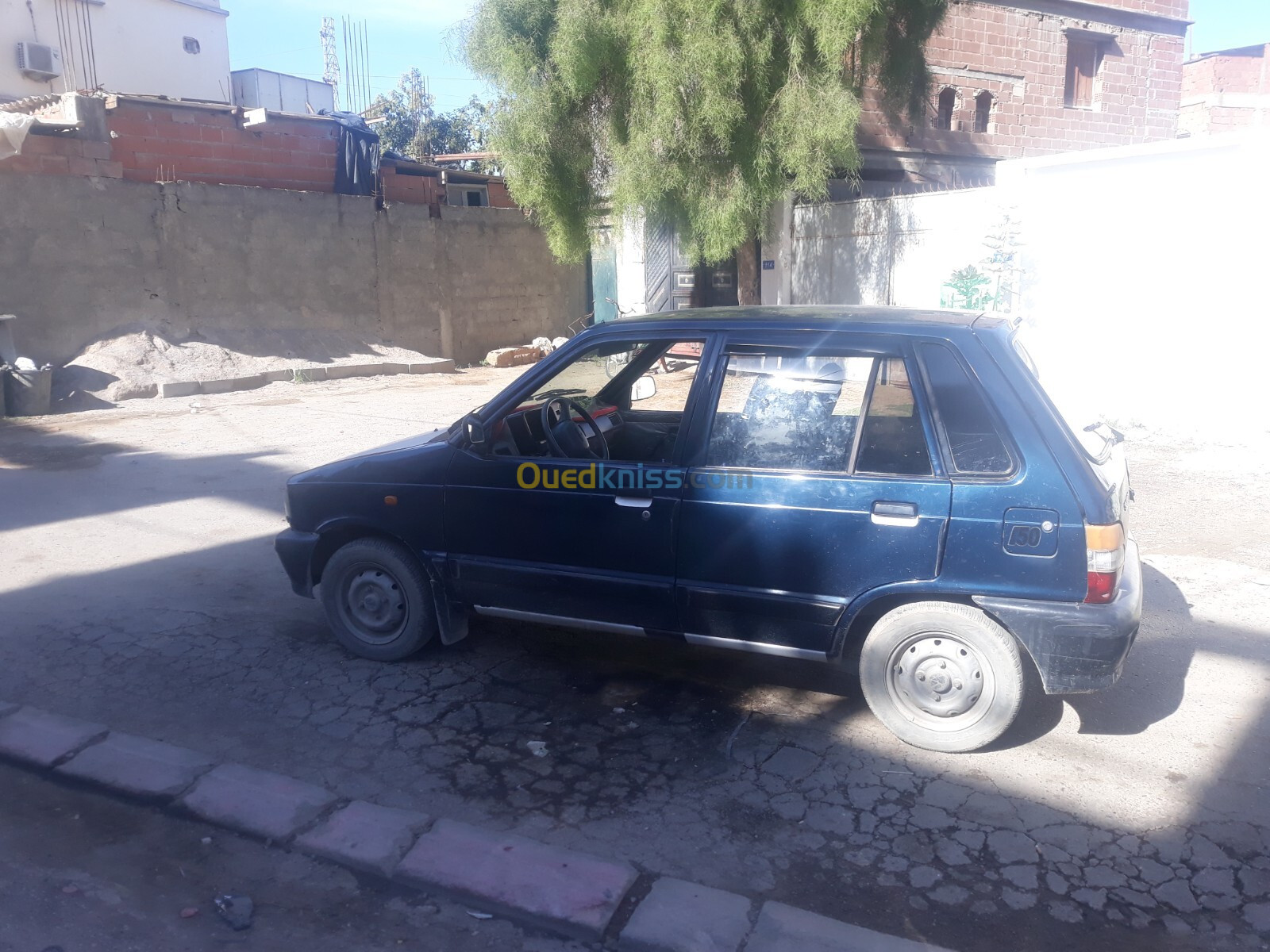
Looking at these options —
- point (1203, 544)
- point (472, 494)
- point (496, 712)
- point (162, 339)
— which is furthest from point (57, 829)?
point (162, 339)

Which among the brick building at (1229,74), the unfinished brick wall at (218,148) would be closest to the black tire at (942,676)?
the unfinished brick wall at (218,148)

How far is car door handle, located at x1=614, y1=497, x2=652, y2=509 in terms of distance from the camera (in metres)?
4.20

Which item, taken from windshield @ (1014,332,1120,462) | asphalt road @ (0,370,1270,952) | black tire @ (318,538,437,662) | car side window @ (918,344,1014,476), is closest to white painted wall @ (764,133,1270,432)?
asphalt road @ (0,370,1270,952)

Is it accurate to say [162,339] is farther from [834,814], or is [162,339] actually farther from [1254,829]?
[1254,829]

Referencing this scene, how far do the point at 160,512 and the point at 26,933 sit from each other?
5.55m

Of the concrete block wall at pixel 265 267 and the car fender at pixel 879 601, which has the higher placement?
the concrete block wall at pixel 265 267

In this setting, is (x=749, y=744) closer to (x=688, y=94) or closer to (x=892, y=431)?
(x=892, y=431)

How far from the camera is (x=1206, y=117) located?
82.3ft

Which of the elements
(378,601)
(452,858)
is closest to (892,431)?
(452,858)

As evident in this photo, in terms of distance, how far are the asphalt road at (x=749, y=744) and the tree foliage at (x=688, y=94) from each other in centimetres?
717

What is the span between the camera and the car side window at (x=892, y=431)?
3.85 meters

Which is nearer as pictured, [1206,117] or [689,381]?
[689,381]

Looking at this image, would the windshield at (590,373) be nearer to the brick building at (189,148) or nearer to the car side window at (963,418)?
the car side window at (963,418)

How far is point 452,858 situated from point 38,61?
1048 inches
